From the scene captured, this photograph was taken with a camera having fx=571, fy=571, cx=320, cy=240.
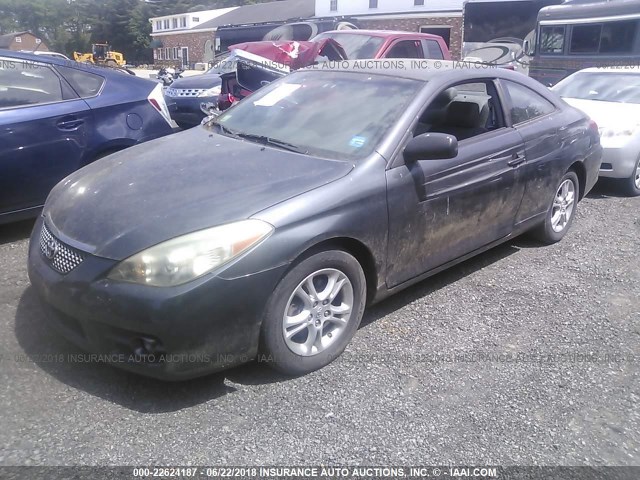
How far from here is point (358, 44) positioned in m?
9.49

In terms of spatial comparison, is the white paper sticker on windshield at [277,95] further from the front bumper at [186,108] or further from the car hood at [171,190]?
the front bumper at [186,108]

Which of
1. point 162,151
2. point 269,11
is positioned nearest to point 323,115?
point 162,151

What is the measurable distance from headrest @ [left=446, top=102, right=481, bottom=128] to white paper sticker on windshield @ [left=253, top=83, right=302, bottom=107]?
1084 mm

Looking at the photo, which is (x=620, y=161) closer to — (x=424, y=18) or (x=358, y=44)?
(x=358, y=44)

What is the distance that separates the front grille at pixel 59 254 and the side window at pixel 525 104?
311 centimetres

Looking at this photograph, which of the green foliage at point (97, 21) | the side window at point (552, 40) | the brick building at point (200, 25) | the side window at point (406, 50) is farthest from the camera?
the green foliage at point (97, 21)

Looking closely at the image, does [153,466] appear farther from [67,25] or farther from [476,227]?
[67,25]

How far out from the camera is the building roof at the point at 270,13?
39.0m

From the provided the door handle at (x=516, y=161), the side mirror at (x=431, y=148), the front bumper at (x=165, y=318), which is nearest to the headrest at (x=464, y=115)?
the door handle at (x=516, y=161)

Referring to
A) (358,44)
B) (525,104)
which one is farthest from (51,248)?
(358,44)

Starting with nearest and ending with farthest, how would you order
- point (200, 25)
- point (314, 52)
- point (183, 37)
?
point (314, 52), point (200, 25), point (183, 37)

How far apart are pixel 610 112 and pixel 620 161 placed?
30.7 inches

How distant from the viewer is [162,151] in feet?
11.4

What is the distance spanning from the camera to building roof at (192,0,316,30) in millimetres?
38963
